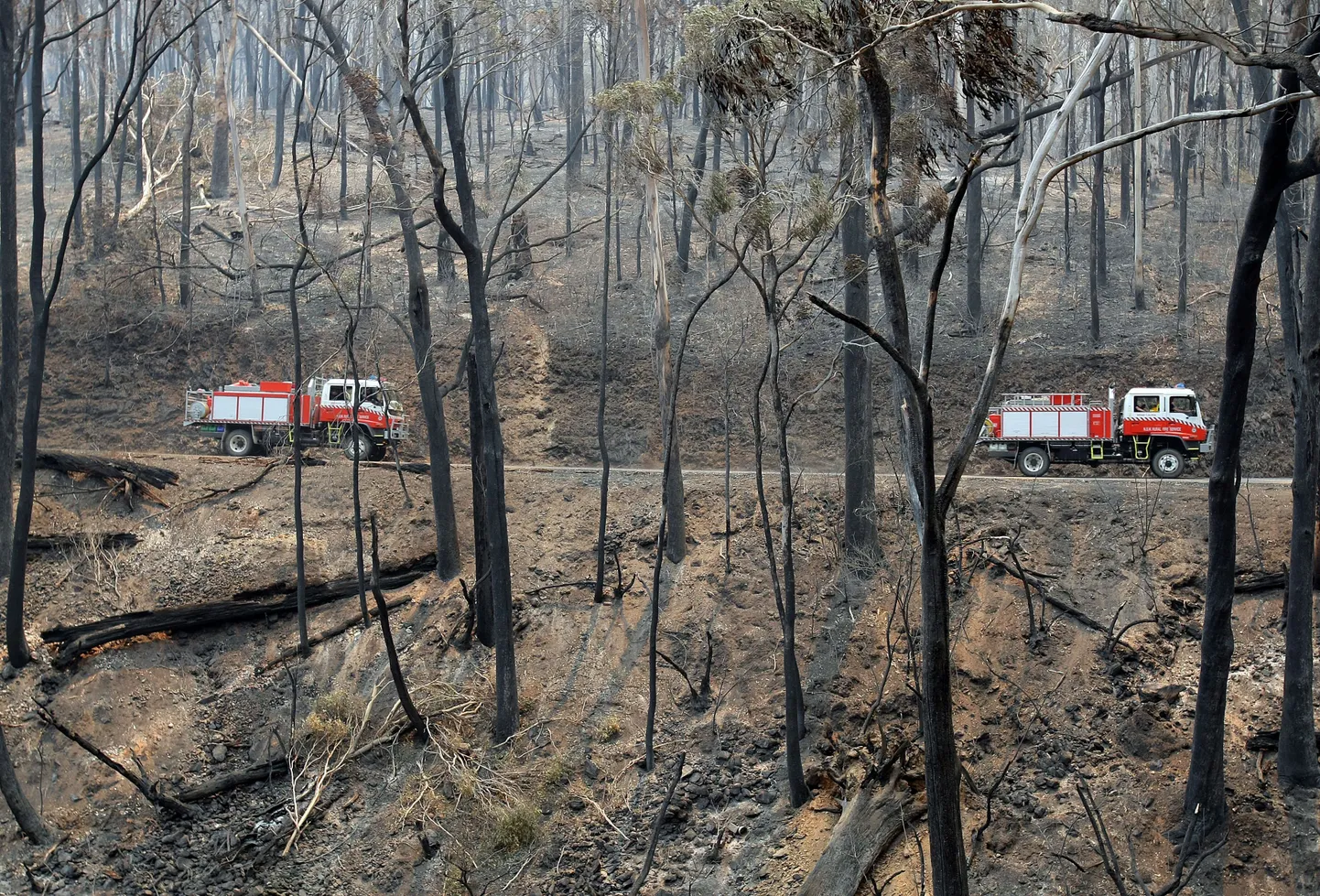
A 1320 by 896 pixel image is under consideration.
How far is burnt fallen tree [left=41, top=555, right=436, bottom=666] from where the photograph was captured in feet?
68.8

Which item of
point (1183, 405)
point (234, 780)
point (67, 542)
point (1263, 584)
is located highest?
point (1183, 405)

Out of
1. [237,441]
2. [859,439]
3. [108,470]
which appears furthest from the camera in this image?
[237,441]

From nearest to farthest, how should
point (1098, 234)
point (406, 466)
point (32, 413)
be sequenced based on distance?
point (32, 413)
point (406, 466)
point (1098, 234)

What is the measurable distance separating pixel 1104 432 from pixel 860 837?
498 inches

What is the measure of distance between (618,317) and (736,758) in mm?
19755

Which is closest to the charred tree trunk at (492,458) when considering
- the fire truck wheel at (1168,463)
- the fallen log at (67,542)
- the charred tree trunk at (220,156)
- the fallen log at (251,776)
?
the fallen log at (251,776)

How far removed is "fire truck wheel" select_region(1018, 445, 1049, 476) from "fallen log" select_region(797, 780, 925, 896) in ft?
35.0

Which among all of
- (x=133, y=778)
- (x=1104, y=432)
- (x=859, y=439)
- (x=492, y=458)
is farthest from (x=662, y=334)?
(x=133, y=778)

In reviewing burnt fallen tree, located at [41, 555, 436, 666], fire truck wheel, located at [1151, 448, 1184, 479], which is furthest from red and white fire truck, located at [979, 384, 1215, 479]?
burnt fallen tree, located at [41, 555, 436, 666]

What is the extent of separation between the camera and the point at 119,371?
34094mm

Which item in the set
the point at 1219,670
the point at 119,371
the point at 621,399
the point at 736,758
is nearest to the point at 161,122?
the point at 119,371

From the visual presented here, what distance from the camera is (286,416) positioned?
28547 mm

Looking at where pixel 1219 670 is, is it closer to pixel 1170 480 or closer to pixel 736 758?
pixel 736 758

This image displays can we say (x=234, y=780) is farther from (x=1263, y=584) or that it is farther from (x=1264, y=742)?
(x=1263, y=584)
